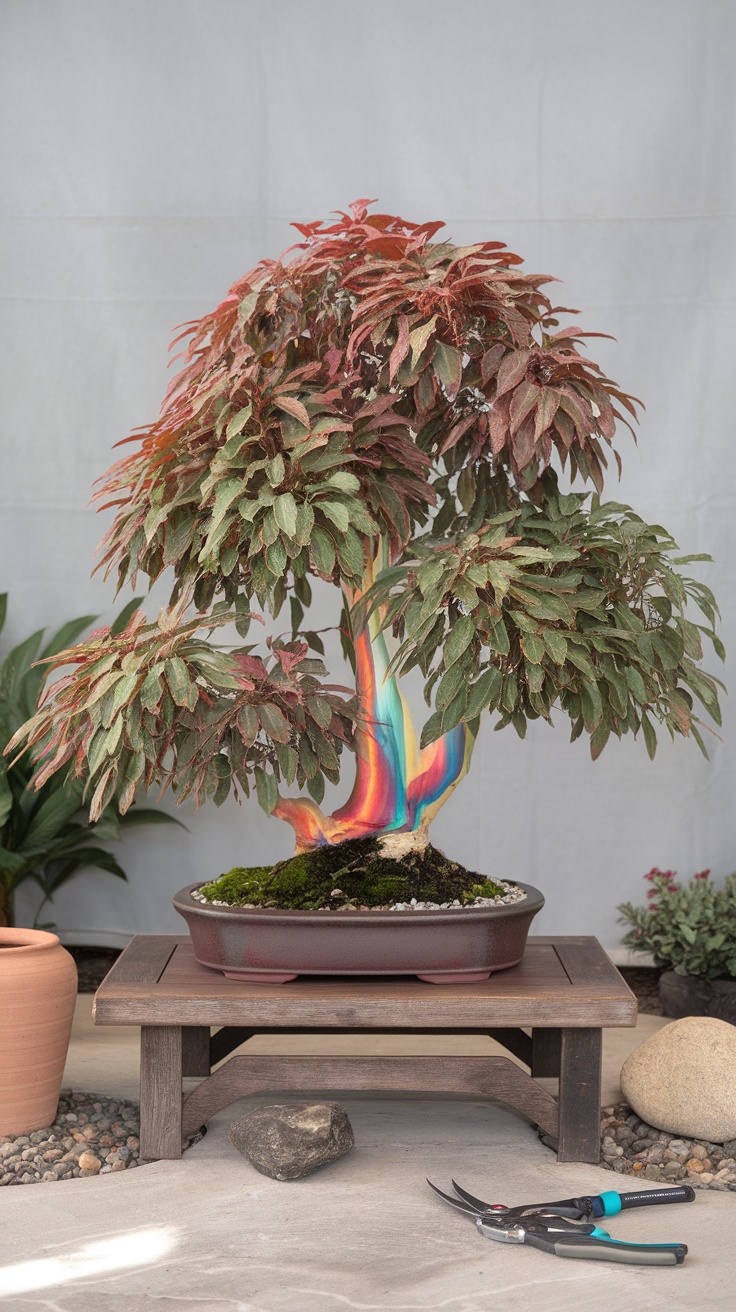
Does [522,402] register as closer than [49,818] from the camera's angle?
Yes

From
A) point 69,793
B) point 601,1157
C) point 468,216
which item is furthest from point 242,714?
point 468,216

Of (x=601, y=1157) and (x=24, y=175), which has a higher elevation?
(x=24, y=175)

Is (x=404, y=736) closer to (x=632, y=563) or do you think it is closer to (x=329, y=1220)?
(x=632, y=563)

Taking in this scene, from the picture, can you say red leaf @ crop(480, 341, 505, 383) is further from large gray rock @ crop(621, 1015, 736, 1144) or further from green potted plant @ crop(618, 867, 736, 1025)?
green potted plant @ crop(618, 867, 736, 1025)

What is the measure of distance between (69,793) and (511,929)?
1209mm

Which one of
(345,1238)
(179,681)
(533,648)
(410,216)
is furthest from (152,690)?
(410,216)

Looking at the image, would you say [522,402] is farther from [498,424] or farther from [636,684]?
[636,684]

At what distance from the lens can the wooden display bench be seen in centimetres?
177

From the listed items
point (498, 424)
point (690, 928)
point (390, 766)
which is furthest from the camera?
point (690, 928)

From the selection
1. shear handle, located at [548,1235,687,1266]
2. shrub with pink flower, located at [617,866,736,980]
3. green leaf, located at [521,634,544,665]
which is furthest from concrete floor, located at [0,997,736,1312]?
shrub with pink flower, located at [617,866,736,980]

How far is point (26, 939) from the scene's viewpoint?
80.0 inches

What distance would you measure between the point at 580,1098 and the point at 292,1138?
422mm

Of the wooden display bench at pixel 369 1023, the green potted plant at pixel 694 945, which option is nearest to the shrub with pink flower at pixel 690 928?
the green potted plant at pixel 694 945

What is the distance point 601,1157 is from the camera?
1881 millimetres
